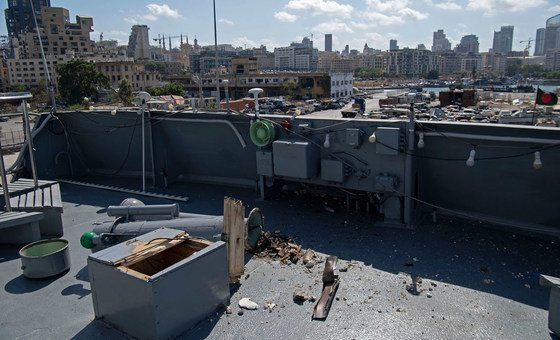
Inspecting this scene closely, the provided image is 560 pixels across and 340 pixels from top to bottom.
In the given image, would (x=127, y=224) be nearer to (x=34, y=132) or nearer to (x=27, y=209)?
(x=27, y=209)

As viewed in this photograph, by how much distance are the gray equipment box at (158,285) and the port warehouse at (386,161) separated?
8.95 feet

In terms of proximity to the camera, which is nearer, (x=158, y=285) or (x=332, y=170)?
(x=158, y=285)

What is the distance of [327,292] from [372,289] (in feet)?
1.55

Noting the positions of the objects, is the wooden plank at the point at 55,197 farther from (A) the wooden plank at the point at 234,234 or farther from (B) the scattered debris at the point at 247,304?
(B) the scattered debris at the point at 247,304

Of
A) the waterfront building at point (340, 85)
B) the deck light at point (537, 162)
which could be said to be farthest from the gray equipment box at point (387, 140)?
the waterfront building at point (340, 85)

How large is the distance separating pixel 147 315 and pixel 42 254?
7.12 ft

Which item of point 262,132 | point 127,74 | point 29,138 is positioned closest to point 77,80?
point 127,74

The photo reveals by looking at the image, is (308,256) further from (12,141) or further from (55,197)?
(12,141)

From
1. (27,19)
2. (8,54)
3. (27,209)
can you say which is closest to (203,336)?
(27,209)

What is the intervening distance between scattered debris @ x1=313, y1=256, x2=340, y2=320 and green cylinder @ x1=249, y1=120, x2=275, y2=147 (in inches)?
96.9

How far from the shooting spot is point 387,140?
17.8 ft

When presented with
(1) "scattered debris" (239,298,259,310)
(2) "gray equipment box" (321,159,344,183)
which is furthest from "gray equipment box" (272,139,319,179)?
(1) "scattered debris" (239,298,259,310)

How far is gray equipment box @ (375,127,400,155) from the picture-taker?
17.7 feet

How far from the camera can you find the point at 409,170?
5461 mm
